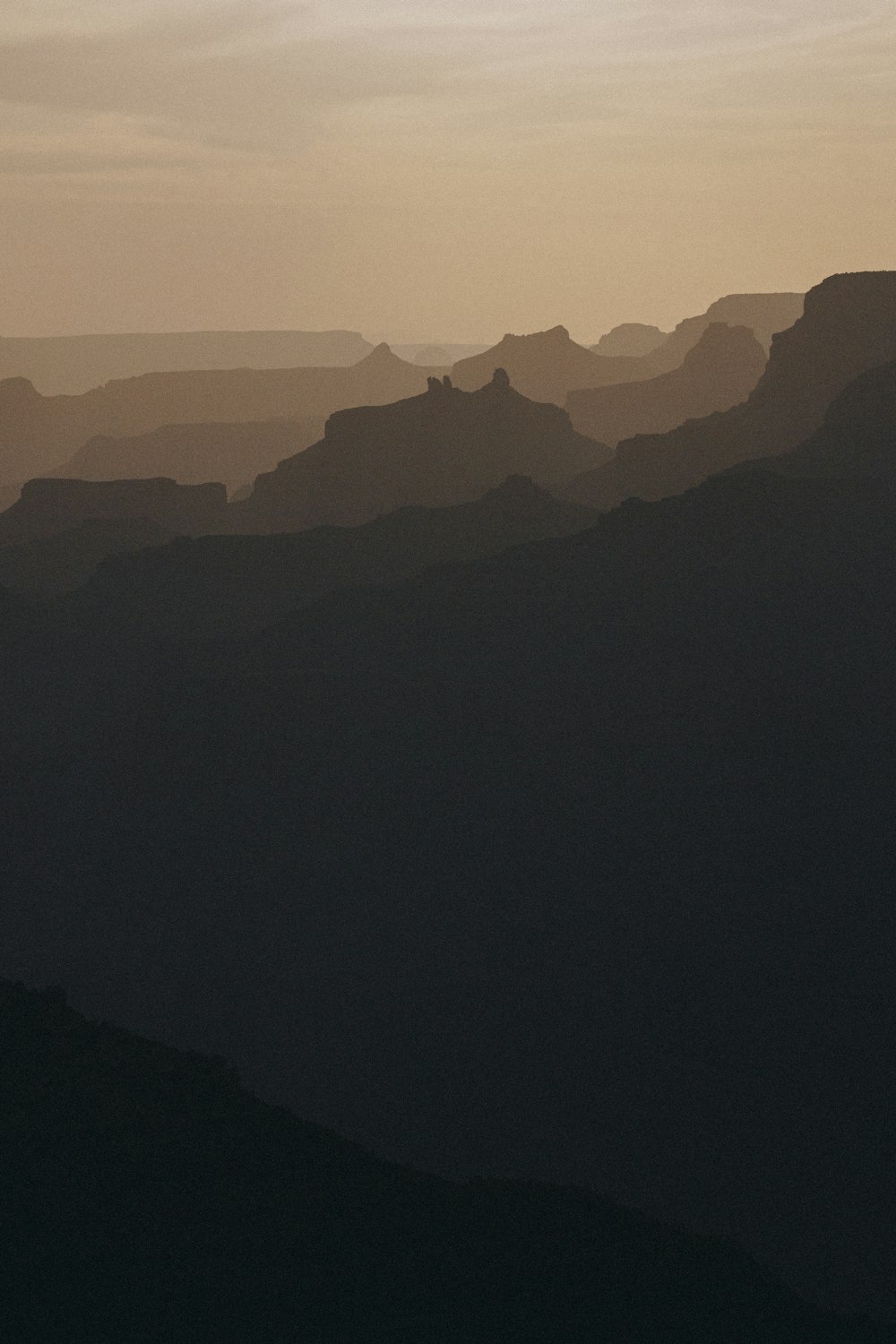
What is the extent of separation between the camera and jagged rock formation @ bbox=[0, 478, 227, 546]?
132m

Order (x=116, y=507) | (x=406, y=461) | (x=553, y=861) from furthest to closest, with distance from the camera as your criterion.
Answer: (x=116, y=507)
(x=406, y=461)
(x=553, y=861)

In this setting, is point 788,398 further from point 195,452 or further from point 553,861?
point 195,452

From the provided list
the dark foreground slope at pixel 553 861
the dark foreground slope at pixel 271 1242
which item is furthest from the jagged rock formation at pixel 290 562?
the dark foreground slope at pixel 271 1242

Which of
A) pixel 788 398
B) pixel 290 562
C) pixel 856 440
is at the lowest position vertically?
pixel 290 562

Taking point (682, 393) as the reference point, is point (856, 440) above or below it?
below

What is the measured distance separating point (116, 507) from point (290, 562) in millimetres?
33737

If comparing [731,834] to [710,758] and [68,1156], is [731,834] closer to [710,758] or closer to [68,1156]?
[710,758]

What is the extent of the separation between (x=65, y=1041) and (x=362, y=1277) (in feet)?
30.8

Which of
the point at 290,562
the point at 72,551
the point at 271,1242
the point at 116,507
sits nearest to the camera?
the point at 271,1242

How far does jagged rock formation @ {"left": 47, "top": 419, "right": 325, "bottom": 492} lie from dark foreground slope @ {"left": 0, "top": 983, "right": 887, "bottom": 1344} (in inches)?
5733

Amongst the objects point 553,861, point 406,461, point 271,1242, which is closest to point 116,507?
point 406,461

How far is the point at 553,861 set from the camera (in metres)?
65.6

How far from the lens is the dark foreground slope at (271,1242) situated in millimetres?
26578

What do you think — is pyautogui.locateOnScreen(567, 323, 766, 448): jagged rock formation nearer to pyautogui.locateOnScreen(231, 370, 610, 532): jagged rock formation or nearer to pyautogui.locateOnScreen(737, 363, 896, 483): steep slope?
pyautogui.locateOnScreen(231, 370, 610, 532): jagged rock formation
